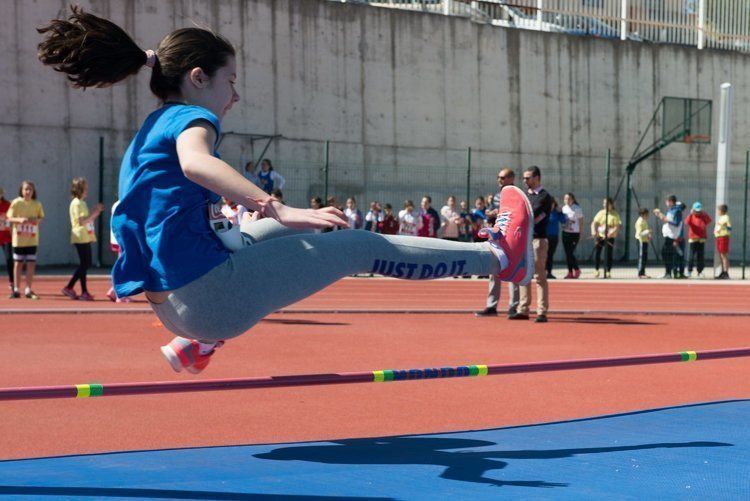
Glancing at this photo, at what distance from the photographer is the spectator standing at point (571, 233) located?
21281mm

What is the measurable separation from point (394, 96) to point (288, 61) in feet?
9.22

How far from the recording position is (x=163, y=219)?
381cm

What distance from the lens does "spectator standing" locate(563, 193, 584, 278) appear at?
69.8ft

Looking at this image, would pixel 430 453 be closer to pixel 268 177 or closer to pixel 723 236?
pixel 268 177

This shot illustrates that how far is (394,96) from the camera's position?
25109 mm

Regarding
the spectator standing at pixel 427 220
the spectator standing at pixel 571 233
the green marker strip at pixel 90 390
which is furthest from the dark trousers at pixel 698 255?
the green marker strip at pixel 90 390

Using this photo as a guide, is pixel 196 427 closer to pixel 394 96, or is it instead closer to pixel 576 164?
pixel 394 96

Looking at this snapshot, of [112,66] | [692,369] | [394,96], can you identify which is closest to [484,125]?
[394,96]

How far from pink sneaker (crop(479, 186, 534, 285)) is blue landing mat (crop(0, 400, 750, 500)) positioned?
874 millimetres

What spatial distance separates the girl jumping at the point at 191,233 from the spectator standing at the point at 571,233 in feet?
57.0

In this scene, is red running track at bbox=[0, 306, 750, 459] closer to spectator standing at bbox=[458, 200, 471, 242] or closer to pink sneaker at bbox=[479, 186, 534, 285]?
pink sneaker at bbox=[479, 186, 534, 285]

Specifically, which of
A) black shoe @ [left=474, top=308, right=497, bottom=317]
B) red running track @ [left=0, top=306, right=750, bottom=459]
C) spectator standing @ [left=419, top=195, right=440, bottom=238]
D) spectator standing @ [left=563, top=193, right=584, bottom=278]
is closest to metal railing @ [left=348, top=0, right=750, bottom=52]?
spectator standing @ [left=419, top=195, right=440, bottom=238]

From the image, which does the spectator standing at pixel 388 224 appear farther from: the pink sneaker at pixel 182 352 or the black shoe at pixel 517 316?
the pink sneaker at pixel 182 352

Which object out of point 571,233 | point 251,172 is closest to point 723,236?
point 571,233
